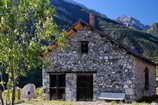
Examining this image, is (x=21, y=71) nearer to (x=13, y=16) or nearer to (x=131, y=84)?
(x=13, y=16)

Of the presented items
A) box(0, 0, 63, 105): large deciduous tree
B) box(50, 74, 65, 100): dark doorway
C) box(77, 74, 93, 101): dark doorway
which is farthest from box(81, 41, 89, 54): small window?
box(0, 0, 63, 105): large deciduous tree

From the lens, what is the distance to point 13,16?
12.1 meters

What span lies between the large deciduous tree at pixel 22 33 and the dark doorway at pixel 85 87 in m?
16.1

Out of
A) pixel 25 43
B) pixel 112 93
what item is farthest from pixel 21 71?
pixel 112 93

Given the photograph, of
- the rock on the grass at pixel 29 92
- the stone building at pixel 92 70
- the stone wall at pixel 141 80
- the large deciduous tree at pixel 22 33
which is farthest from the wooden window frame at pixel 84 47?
the large deciduous tree at pixel 22 33

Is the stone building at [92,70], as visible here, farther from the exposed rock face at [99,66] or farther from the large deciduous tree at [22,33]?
the large deciduous tree at [22,33]

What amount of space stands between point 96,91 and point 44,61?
15.8m

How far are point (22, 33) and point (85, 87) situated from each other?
16816 millimetres

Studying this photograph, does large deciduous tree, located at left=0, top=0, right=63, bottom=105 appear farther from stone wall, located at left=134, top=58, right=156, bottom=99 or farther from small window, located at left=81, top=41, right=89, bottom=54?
stone wall, located at left=134, top=58, right=156, bottom=99

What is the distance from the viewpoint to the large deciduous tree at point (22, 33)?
12.0 meters

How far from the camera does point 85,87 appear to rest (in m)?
28.7

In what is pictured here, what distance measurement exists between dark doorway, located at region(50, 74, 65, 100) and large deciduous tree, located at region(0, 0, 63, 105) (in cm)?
1663

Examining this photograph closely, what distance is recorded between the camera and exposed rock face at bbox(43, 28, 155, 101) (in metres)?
27.7

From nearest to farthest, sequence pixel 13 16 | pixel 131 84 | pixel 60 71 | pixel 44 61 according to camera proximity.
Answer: pixel 13 16, pixel 44 61, pixel 131 84, pixel 60 71
